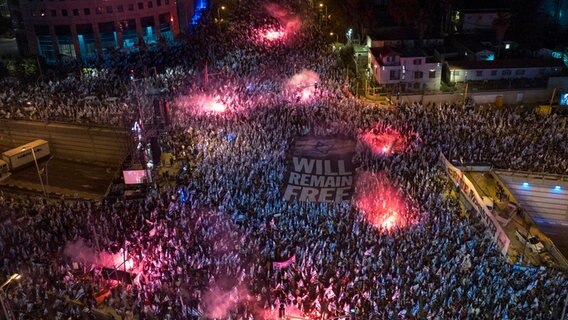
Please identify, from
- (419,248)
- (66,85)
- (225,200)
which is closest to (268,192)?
(225,200)

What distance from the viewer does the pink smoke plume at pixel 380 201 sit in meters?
18.7

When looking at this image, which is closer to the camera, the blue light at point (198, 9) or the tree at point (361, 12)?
the tree at point (361, 12)

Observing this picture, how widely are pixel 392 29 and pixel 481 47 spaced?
8.20 metres

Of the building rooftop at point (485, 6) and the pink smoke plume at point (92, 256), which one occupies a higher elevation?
the building rooftop at point (485, 6)

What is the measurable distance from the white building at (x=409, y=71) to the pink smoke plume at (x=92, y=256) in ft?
77.5

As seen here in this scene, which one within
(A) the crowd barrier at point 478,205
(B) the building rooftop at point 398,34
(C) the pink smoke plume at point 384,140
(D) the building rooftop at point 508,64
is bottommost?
(A) the crowd barrier at point 478,205

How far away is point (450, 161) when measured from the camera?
22.8 m

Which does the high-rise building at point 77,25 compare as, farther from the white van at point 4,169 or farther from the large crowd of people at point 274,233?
the white van at point 4,169

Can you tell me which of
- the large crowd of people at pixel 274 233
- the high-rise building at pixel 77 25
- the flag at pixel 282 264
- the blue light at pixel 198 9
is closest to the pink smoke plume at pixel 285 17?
the blue light at pixel 198 9

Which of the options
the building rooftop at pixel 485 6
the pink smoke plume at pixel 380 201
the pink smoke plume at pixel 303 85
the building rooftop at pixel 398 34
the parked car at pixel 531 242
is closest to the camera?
the parked car at pixel 531 242

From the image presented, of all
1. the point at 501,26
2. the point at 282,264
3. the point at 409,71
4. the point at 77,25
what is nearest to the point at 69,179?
the point at 282,264

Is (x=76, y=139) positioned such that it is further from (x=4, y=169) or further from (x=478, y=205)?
(x=478, y=205)

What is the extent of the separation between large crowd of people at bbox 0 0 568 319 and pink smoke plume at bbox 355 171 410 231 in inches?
11.8

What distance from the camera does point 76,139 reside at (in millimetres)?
28891
